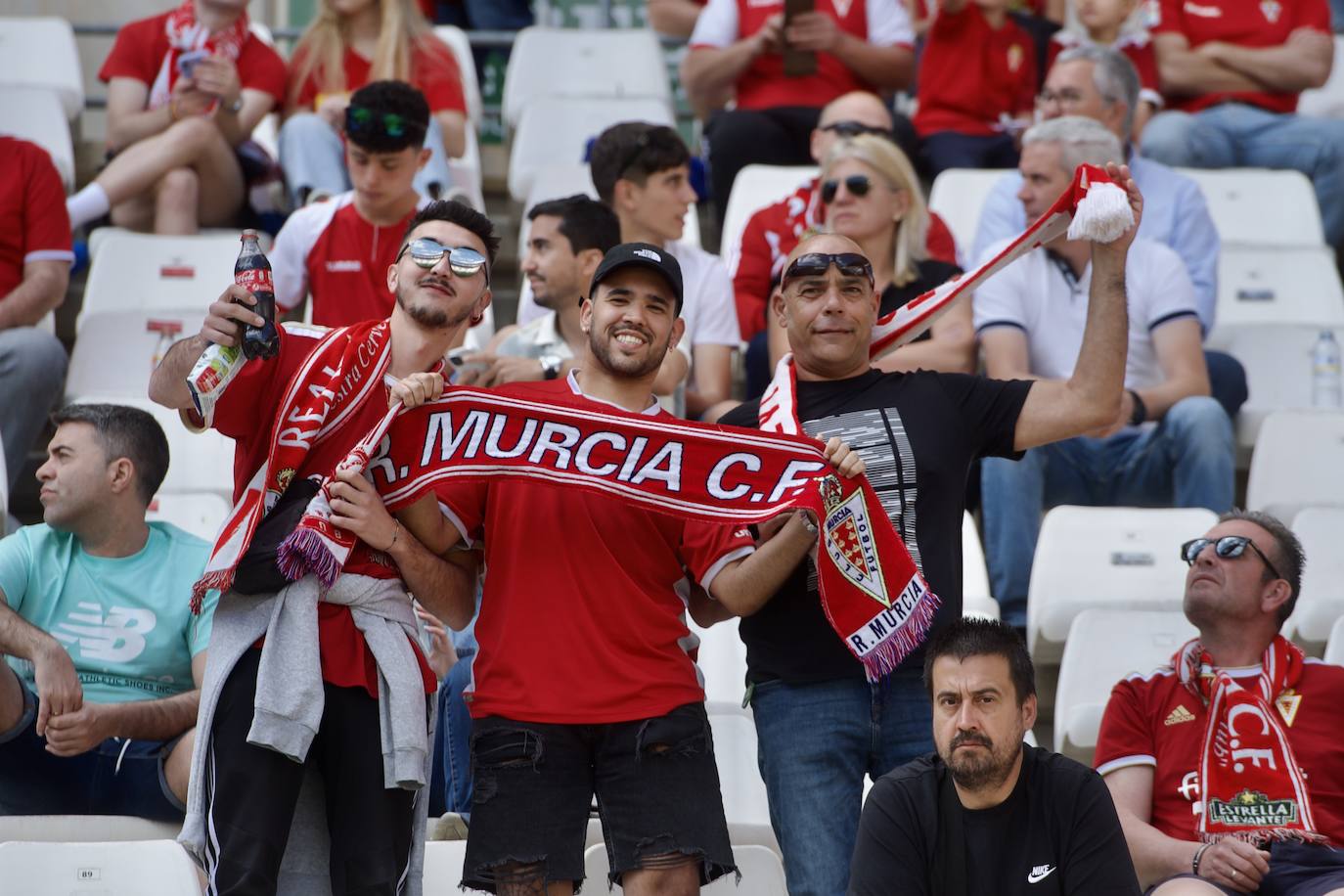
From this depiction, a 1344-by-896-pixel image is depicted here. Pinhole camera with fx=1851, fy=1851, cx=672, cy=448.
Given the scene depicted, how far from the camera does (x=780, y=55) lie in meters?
7.26

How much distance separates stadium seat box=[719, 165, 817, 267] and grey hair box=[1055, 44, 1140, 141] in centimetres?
103

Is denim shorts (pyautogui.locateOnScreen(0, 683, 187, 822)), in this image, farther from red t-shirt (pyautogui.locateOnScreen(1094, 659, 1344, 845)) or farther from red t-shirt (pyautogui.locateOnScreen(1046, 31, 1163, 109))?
red t-shirt (pyautogui.locateOnScreen(1046, 31, 1163, 109))

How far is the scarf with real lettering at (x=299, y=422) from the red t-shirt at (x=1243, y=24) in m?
5.14

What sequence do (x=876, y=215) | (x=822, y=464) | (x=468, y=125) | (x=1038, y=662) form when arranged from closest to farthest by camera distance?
(x=822, y=464) → (x=1038, y=662) → (x=876, y=215) → (x=468, y=125)

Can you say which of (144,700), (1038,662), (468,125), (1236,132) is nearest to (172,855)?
(144,700)

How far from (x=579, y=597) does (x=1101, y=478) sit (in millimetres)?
2668

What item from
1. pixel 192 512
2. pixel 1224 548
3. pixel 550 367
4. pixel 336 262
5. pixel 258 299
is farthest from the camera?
pixel 336 262

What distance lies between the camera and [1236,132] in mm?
7422

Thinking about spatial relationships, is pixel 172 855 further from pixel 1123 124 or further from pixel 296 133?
pixel 1123 124

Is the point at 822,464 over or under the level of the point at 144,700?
over

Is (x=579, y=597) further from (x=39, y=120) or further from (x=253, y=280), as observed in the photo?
(x=39, y=120)

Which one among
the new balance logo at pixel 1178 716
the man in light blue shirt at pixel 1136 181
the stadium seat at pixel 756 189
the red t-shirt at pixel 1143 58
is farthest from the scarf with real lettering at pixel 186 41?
the new balance logo at pixel 1178 716

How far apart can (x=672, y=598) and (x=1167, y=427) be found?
8.09 feet

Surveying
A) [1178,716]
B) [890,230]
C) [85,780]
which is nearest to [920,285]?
[890,230]
